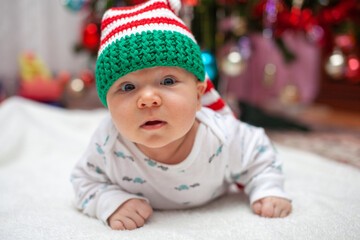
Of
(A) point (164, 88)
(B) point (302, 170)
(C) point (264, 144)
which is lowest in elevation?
(B) point (302, 170)

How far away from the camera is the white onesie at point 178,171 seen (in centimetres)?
76

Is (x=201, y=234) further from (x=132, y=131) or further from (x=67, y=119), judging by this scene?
(x=67, y=119)

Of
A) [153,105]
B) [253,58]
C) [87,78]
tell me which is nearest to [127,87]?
[153,105]

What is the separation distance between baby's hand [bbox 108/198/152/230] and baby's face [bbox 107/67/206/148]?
0.15m

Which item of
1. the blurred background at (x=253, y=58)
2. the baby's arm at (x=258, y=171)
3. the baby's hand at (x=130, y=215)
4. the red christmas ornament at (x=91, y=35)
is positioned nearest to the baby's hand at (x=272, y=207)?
the baby's arm at (x=258, y=171)

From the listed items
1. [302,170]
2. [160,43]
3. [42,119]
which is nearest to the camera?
[160,43]

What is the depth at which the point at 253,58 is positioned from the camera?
266 cm

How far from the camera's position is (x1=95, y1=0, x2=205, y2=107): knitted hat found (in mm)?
646

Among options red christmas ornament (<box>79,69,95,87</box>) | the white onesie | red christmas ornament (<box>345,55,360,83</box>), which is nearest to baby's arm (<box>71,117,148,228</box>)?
the white onesie

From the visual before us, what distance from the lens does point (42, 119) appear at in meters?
1.42

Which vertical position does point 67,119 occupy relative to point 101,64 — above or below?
below

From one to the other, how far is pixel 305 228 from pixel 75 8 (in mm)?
1420

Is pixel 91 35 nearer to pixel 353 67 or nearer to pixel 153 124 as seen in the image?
pixel 153 124

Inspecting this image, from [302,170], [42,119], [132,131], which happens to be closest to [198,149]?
[132,131]
